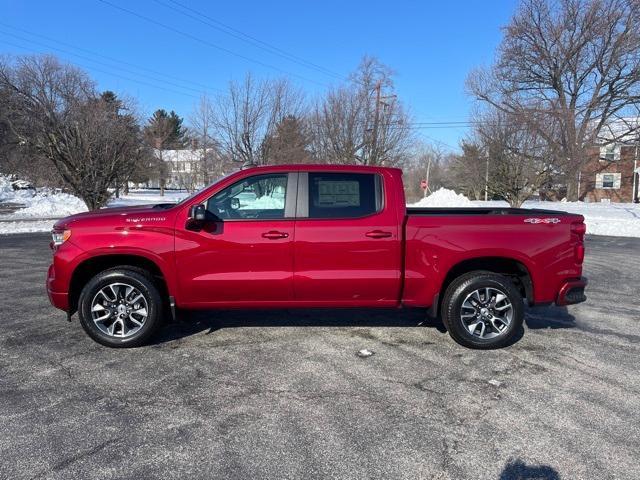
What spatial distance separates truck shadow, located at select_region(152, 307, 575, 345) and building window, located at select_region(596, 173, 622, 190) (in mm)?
45727

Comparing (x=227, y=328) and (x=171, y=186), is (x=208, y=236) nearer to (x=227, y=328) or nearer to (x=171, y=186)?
(x=227, y=328)

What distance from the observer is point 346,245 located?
4691mm

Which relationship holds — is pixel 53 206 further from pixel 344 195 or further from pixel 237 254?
pixel 344 195

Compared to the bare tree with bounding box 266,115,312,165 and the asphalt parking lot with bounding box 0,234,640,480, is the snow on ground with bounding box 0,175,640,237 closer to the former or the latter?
the asphalt parking lot with bounding box 0,234,640,480

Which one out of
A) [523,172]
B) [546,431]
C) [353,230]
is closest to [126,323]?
[353,230]

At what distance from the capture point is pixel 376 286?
478cm

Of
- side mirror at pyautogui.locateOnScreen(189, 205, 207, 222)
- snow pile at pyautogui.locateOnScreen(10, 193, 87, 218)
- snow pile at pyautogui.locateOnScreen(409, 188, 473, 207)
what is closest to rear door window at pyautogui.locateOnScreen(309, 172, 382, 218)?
side mirror at pyautogui.locateOnScreen(189, 205, 207, 222)

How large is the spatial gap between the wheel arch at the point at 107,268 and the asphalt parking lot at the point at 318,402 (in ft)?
1.82

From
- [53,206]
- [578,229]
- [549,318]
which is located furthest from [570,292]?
[53,206]

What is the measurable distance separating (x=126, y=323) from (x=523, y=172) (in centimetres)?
2179

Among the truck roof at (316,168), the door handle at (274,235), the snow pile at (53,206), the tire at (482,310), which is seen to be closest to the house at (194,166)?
the snow pile at (53,206)

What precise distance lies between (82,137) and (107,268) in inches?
672

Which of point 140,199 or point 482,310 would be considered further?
point 140,199

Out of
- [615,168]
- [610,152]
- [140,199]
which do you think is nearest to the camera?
[610,152]
